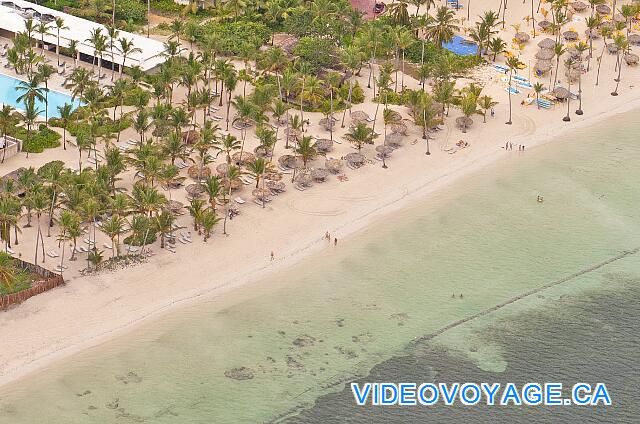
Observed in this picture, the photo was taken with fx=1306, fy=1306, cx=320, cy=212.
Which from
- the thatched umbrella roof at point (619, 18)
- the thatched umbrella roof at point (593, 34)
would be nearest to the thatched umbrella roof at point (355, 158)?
the thatched umbrella roof at point (593, 34)

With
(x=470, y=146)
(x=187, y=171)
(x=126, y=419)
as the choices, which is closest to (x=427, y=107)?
(x=470, y=146)

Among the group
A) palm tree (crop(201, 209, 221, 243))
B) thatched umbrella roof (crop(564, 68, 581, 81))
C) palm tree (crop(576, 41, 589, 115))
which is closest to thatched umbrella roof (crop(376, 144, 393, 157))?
palm tree (crop(201, 209, 221, 243))

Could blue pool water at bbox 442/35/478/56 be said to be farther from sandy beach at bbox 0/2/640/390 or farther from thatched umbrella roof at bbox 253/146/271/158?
thatched umbrella roof at bbox 253/146/271/158

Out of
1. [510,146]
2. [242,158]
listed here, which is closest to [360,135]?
[242,158]

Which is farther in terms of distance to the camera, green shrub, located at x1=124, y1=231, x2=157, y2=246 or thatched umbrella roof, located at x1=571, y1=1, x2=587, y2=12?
thatched umbrella roof, located at x1=571, y1=1, x2=587, y2=12

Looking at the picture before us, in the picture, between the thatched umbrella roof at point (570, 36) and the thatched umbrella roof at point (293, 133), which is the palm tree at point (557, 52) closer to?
the thatched umbrella roof at point (570, 36)

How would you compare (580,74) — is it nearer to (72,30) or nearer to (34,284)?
(72,30)
